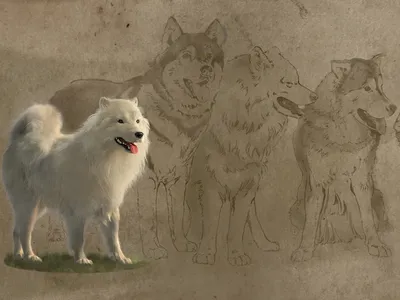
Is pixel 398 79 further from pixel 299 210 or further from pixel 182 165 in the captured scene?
pixel 182 165

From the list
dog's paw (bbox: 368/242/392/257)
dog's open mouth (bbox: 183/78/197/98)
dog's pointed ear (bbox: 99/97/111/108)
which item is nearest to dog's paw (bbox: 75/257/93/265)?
dog's pointed ear (bbox: 99/97/111/108)

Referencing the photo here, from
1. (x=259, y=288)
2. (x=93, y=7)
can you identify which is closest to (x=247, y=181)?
(x=259, y=288)

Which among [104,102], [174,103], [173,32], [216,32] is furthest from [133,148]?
[216,32]

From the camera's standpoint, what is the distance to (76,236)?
326 centimetres

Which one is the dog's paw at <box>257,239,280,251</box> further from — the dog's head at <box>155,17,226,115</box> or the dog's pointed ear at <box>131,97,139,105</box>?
the dog's pointed ear at <box>131,97,139,105</box>

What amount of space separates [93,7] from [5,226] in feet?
4.60

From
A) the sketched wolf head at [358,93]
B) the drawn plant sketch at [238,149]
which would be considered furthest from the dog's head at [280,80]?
the sketched wolf head at [358,93]

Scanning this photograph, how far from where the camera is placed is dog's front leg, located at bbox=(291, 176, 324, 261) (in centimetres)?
347

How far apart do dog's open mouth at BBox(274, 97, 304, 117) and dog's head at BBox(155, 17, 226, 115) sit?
0.40 m

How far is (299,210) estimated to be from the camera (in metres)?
3.47

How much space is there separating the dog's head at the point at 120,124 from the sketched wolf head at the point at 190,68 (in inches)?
10.9

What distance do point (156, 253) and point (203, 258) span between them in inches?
11.3

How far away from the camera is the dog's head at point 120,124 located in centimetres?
316

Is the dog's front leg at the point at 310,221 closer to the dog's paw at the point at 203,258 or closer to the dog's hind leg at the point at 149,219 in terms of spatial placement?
the dog's paw at the point at 203,258
